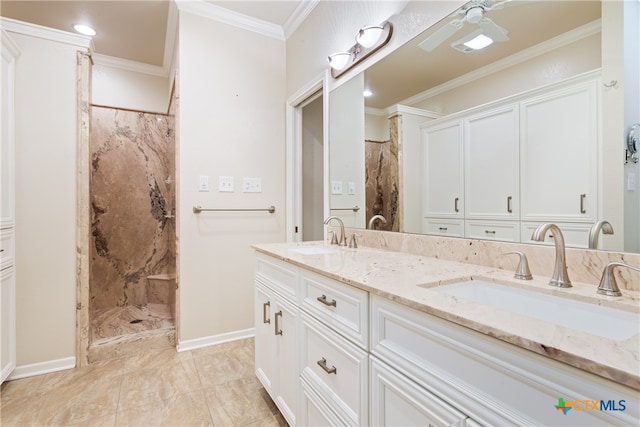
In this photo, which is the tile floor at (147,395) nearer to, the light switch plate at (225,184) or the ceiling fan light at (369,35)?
the light switch plate at (225,184)

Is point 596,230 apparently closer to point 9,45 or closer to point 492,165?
point 492,165

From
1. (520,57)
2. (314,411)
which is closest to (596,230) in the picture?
(520,57)

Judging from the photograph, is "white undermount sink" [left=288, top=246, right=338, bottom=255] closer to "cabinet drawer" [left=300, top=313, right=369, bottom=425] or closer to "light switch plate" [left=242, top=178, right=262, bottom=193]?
"cabinet drawer" [left=300, top=313, right=369, bottom=425]

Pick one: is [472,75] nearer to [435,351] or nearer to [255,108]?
[435,351]

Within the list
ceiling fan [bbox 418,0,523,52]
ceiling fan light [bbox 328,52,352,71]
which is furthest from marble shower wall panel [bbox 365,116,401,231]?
ceiling fan light [bbox 328,52,352,71]

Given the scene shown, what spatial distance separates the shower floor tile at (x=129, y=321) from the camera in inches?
95.1

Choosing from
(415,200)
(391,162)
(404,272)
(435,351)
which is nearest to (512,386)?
(435,351)

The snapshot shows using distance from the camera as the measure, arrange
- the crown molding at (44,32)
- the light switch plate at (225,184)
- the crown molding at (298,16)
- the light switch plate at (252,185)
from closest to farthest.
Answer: the crown molding at (44,32), the crown molding at (298,16), the light switch plate at (225,184), the light switch plate at (252,185)

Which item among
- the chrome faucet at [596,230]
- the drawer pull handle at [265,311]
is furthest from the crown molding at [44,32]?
the chrome faucet at [596,230]

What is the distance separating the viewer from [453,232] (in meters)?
1.32

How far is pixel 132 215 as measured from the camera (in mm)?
3166

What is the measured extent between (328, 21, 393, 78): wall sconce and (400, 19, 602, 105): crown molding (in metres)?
0.43

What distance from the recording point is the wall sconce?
5.41 feet

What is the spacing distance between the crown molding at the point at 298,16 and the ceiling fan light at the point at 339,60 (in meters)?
0.62
